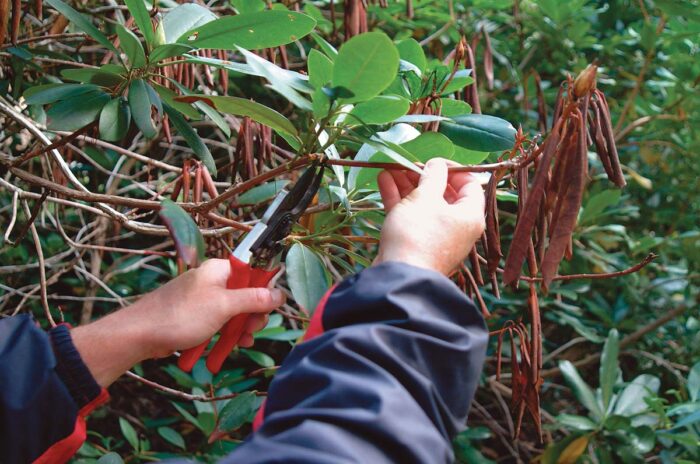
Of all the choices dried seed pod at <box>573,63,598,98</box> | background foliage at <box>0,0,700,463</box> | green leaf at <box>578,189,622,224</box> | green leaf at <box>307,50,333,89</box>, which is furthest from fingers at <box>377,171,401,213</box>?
green leaf at <box>578,189,622,224</box>

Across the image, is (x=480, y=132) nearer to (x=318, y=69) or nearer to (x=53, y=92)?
(x=318, y=69)

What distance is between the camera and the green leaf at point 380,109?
783 mm

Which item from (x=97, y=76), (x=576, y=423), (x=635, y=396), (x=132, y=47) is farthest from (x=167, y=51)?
(x=635, y=396)

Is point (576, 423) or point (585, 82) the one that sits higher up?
point (585, 82)

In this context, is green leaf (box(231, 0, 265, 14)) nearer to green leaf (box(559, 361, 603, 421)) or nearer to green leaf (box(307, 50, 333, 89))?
green leaf (box(307, 50, 333, 89))

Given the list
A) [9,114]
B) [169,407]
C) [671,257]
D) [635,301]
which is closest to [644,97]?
[671,257]

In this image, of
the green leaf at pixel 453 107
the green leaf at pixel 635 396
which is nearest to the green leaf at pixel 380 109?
the green leaf at pixel 453 107

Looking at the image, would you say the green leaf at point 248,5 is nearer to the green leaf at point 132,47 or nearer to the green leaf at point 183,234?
the green leaf at point 132,47

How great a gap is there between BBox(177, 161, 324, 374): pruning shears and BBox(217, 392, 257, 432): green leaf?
1.73 feet

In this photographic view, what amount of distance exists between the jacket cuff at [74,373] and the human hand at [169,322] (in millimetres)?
17

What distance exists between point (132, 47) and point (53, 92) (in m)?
0.17

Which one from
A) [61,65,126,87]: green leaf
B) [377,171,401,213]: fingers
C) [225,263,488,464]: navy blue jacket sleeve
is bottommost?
[225,263,488,464]: navy blue jacket sleeve

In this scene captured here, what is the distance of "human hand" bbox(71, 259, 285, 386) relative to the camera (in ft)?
2.61

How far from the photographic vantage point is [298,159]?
824 mm
